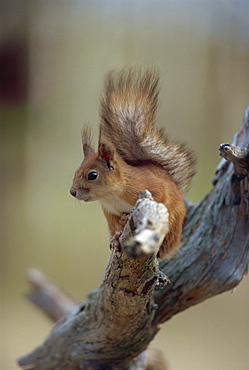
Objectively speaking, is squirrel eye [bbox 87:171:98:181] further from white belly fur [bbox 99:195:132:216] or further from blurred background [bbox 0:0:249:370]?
blurred background [bbox 0:0:249:370]

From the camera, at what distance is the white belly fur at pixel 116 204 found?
1100mm

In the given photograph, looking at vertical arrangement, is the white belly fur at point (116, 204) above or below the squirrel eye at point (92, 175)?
below

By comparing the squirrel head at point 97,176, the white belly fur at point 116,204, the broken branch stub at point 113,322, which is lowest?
the broken branch stub at point 113,322

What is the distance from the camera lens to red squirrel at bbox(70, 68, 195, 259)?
1.02m

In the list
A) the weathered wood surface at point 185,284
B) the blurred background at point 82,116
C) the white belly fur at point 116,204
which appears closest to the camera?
the white belly fur at point 116,204

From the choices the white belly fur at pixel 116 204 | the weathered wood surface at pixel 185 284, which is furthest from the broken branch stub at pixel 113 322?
the white belly fur at pixel 116 204

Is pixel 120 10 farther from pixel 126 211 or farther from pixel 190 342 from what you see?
pixel 190 342

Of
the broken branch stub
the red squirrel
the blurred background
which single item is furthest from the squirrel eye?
the blurred background

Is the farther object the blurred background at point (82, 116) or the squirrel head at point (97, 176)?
the blurred background at point (82, 116)

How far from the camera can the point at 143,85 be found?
3.35 feet

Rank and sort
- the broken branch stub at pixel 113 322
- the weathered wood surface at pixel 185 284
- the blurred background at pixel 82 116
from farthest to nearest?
1. the blurred background at pixel 82 116
2. the weathered wood surface at pixel 185 284
3. the broken branch stub at pixel 113 322

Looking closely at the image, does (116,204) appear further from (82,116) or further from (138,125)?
(82,116)

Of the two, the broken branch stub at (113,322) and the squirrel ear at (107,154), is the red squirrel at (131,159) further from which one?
the broken branch stub at (113,322)

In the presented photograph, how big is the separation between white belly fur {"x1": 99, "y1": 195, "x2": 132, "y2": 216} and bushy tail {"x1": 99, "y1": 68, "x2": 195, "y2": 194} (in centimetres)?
13
